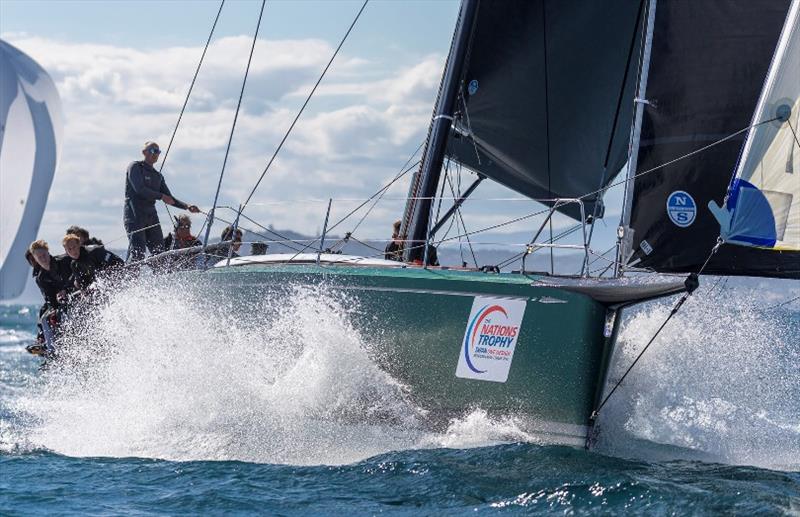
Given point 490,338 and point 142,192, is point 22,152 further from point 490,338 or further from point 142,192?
point 490,338

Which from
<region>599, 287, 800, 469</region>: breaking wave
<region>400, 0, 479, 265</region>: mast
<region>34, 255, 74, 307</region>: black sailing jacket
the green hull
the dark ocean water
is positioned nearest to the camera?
the dark ocean water

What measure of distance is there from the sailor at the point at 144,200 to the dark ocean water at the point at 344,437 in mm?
871

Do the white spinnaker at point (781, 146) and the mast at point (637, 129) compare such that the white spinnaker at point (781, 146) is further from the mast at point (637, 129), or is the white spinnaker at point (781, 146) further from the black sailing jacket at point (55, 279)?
the black sailing jacket at point (55, 279)

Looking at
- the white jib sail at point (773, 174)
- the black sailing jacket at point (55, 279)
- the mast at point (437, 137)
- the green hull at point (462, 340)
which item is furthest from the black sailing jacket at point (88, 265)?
the white jib sail at point (773, 174)

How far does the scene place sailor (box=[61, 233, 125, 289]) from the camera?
1011 centimetres

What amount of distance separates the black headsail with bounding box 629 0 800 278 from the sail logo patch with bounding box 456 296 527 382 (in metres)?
1.19

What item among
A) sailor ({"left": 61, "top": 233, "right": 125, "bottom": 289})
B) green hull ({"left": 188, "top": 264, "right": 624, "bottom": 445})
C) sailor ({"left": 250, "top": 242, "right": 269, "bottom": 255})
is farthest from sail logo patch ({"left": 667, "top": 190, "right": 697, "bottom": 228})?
sailor ({"left": 61, "top": 233, "right": 125, "bottom": 289})

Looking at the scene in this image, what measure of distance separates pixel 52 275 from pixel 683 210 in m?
5.81

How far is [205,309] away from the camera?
887 cm

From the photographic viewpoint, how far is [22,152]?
22.8 m

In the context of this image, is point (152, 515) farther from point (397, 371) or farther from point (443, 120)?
point (443, 120)

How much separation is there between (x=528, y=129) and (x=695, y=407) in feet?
9.59

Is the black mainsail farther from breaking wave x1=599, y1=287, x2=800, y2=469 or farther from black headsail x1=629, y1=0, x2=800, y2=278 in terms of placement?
breaking wave x1=599, y1=287, x2=800, y2=469

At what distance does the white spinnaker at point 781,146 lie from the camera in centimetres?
727
